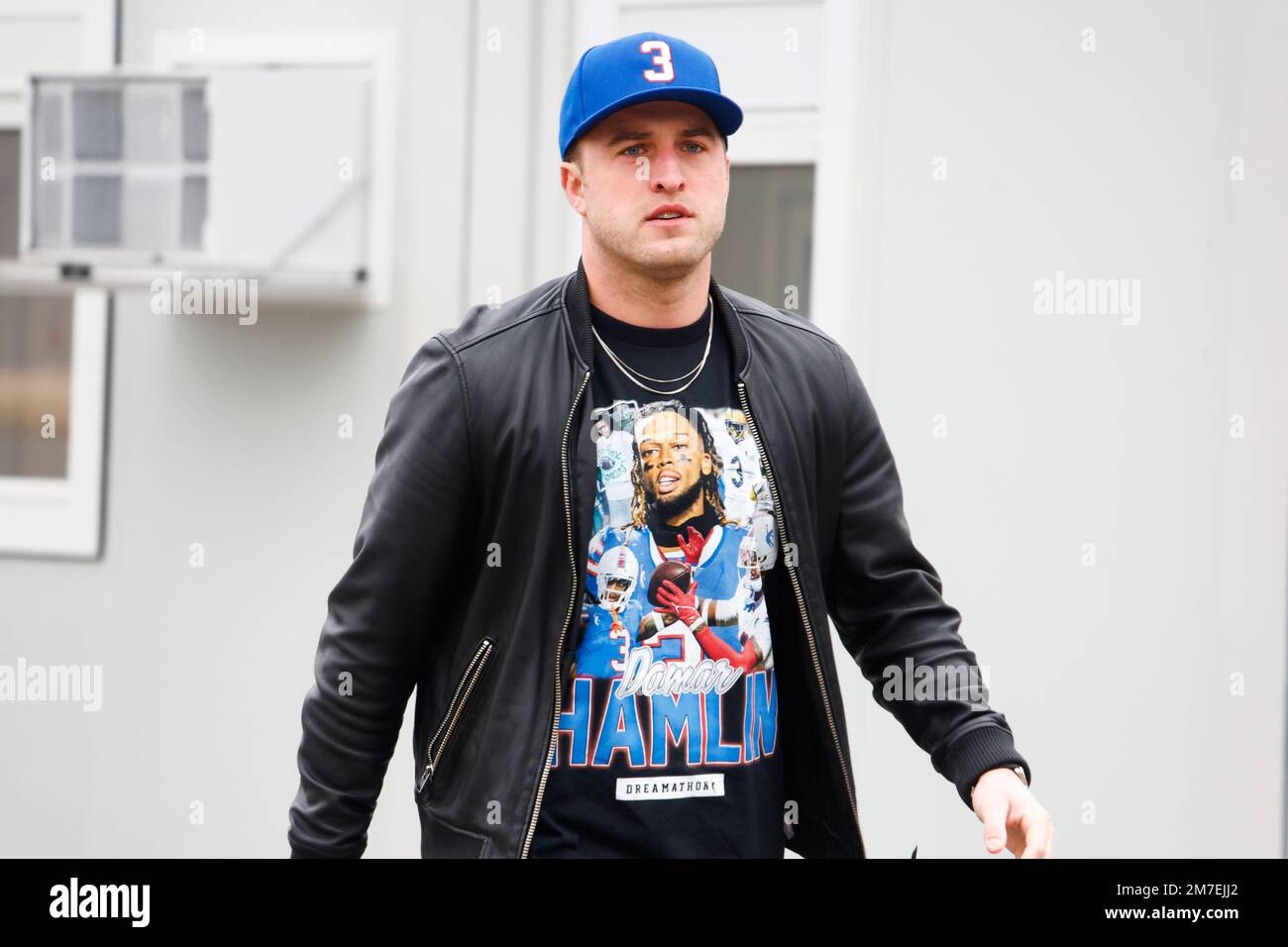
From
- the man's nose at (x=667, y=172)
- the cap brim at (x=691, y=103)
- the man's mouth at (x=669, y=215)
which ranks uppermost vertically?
the cap brim at (x=691, y=103)

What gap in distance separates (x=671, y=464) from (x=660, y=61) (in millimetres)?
584

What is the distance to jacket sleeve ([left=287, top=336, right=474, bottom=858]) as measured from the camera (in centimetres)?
202

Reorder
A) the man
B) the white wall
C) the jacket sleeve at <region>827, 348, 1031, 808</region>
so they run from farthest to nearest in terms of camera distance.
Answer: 1. the white wall
2. the jacket sleeve at <region>827, 348, 1031, 808</region>
3. the man

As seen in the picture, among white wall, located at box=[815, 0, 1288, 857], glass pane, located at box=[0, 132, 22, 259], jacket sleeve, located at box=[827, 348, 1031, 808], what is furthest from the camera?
glass pane, located at box=[0, 132, 22, 259]

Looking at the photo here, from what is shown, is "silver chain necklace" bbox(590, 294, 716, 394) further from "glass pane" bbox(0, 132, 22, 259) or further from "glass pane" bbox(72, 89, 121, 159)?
"glass pane" bbox(0, 132, 22, 259)

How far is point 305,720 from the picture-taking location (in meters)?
2.09

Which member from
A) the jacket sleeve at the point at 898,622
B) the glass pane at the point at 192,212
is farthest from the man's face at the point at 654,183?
the glass pane at the point at 192,212

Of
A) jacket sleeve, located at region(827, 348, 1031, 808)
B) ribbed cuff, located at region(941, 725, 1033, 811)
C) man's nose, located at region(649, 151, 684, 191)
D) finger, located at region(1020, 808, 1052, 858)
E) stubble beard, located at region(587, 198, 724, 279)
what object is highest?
man's nose, located at region(649, 151, 684, 191)

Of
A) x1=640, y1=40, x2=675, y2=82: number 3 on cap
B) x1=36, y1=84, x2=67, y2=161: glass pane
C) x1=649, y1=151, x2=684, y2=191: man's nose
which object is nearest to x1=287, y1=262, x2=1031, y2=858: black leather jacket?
x1=649, y1=151, x2=684, y2=191: man's nose

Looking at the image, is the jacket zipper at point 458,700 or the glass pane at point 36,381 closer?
the jacket zipper at point 458,700

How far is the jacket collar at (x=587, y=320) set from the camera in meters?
2.12

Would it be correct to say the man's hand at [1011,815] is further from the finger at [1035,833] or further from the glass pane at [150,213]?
the glass pane at [150,213]

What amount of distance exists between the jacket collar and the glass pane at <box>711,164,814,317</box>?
1.89 metres
